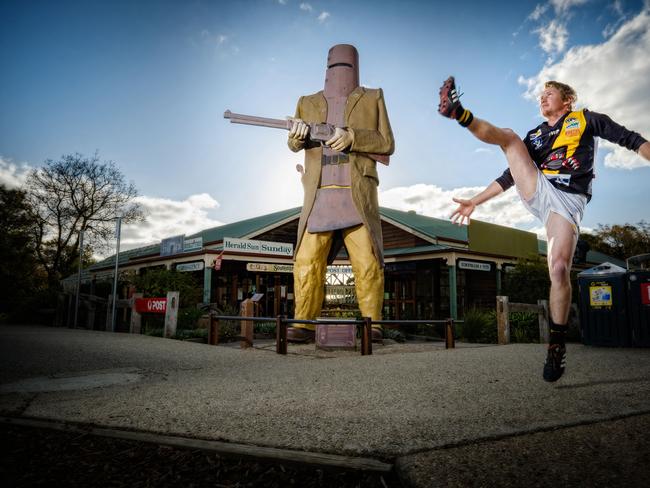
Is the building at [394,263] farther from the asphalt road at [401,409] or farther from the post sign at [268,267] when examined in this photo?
the asphalt road at [401,409]

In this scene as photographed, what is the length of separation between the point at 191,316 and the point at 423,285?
934 cm

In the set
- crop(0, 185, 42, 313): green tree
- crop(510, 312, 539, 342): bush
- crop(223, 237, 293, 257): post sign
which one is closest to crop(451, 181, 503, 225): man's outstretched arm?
crop(510, 312, 539, 342): bush

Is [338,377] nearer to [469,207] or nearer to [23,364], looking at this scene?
[469,207]

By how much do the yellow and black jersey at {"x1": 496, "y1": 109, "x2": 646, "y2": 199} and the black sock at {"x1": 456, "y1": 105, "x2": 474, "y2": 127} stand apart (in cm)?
70

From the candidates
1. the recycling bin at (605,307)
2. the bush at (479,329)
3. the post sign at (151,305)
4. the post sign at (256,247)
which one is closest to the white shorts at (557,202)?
the recycling bin at (605,307)

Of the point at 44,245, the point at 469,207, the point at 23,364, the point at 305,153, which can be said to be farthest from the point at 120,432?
the point at 44,245

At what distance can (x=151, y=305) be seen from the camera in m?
10.1

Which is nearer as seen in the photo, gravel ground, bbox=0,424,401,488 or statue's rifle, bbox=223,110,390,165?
gravel ground, bbox=0,424,401,488

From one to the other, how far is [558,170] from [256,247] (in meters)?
12.7

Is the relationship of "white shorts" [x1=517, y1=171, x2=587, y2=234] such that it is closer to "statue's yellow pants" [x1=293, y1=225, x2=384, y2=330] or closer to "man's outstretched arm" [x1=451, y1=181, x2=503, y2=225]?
"man's outstretched arm" [x1=451, y1=181, x2=503, y2=225]

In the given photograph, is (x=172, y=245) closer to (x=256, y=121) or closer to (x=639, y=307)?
(x=256, y=121)

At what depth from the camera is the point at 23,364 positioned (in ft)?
15.5

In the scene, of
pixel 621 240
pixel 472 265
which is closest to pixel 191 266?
pixel 472 265

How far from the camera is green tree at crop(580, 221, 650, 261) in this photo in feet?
95.3
